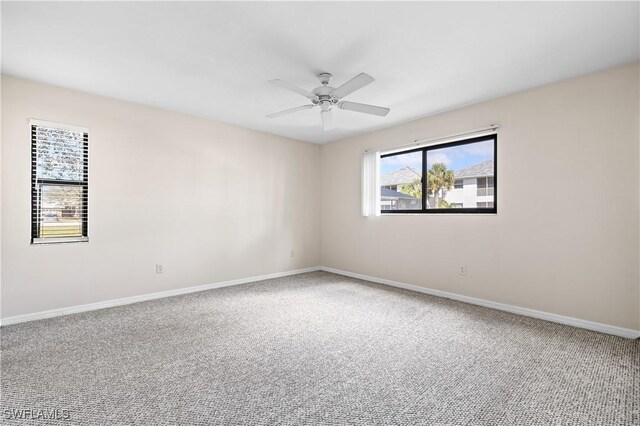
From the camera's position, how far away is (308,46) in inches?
98.0

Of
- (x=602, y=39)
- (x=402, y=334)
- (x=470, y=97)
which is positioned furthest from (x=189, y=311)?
(x=602, y=39)

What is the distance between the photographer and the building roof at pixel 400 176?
15.2 ft

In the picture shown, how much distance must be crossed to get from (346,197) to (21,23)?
4389 mm

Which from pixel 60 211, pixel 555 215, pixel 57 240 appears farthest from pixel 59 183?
pixel 555 215

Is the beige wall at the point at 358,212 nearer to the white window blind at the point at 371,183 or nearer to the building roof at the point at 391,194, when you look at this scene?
the white window blind at the point at 371,183

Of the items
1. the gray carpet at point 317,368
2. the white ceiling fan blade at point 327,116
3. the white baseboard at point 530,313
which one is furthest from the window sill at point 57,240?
the white baseboard at point 530,313

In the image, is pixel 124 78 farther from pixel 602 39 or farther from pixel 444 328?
pixel 602 39

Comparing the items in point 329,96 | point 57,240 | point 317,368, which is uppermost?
point 329,96

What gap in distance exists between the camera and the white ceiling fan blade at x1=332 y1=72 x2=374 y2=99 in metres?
2.46

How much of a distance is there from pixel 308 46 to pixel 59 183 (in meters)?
3.08

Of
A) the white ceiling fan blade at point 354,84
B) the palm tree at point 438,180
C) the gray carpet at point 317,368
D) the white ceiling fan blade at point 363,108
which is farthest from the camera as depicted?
the palm tree at point 438,180

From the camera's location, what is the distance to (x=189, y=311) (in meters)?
3.48

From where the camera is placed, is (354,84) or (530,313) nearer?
(354,84)

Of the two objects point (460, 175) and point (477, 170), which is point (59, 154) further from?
point (477, 170)
